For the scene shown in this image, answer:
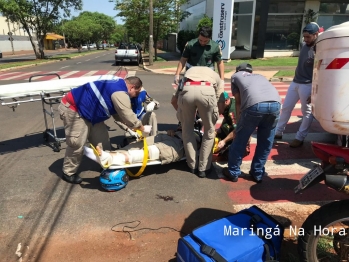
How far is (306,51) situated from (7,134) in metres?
5.68

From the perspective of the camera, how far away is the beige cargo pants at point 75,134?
377 centimetres

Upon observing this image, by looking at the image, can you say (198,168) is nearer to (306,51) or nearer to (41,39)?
(306,51)

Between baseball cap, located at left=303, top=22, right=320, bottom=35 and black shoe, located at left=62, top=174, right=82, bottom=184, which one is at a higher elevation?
baseball cap, located at left=303, top=22, right=320, bottom=35

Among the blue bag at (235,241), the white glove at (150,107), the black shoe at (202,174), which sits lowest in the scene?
the black shoe at (202,174)

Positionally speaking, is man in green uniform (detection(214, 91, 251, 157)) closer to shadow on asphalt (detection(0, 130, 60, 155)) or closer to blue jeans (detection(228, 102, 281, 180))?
blue jeans (detection(228, 102, 281, 180))

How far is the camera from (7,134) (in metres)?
6.02

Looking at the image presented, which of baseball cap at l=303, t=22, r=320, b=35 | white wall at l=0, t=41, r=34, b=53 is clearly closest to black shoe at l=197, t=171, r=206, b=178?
baseball cap at l=303, t=22, r=320, b=35

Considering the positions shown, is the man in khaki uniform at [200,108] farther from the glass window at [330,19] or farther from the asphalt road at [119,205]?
the glass window at [330,19]

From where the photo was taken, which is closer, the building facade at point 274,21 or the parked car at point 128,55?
the building facade at point 274,21

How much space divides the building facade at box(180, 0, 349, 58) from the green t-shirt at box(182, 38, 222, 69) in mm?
16904

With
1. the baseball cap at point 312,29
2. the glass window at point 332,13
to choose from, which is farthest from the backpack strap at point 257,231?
the glass window at point 332,13

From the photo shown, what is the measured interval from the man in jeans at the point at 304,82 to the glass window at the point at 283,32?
19.6 metres

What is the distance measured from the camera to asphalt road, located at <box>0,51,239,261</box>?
2.84 m

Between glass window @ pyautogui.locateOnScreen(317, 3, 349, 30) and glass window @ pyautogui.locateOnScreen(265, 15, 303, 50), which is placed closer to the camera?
glass window @ pyautogui.locateOnScreen(317, 3, 349, 30)
